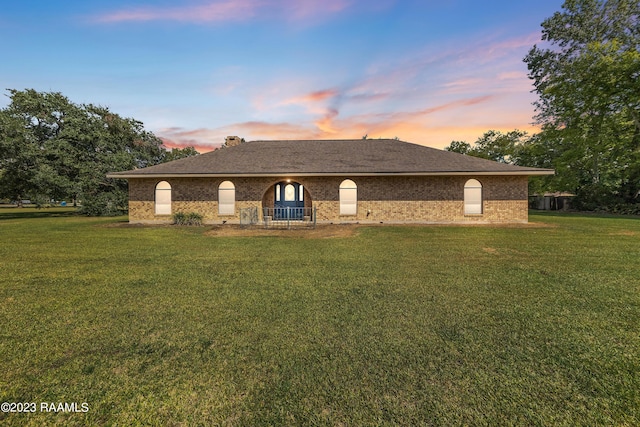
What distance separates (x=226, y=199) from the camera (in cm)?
1691

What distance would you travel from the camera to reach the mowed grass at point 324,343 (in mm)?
2225

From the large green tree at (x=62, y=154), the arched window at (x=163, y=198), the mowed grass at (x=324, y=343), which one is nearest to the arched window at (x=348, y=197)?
the mowed grass at (x=324, y=343)

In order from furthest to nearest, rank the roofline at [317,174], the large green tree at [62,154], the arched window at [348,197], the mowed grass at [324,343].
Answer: the large green tree at [62,154]
the arched window at [348,197]
the roofline at [317,174]
the mowed grass at [324,343]

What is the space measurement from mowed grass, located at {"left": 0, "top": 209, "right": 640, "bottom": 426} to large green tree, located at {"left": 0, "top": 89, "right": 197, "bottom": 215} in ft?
69.9

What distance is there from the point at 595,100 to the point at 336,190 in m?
26.0

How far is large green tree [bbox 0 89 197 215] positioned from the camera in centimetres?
2131

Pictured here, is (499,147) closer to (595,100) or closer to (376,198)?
(595,100)

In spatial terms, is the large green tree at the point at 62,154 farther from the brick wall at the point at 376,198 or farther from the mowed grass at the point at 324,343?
the mowed grass at the point at 324,343

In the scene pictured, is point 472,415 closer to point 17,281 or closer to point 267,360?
point 267,360

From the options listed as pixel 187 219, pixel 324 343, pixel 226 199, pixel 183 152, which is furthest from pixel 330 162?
pixel 183 152

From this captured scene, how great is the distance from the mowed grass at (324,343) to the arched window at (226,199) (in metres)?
10.2

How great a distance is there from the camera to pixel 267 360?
288 centimetres

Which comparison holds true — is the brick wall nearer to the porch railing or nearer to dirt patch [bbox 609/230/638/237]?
the porch railing

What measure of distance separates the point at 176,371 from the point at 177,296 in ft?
7.39
